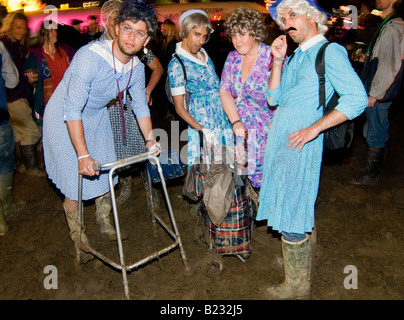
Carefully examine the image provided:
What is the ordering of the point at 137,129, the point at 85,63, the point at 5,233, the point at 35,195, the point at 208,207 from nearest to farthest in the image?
the point at 85,63
the point at 208,207
the point at 137,129
the point at 5,233
the point at 35,195

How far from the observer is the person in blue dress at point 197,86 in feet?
10.8

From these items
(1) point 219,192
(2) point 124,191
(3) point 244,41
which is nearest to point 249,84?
(3) point 244,41

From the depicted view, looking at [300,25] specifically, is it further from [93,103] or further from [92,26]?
[92,26]

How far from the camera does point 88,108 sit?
2834 millimetres

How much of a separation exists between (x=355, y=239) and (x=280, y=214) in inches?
62.9

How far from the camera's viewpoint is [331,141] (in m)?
2.55

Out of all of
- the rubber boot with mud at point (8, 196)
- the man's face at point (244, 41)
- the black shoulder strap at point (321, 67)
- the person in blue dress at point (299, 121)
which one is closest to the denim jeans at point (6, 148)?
the rubber boot with mud at point (8, 196)

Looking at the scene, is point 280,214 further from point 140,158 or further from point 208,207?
point 140,158

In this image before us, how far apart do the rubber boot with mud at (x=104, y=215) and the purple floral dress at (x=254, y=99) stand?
5.18ft

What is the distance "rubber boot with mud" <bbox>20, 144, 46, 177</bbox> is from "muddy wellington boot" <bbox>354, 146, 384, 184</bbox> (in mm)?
4869

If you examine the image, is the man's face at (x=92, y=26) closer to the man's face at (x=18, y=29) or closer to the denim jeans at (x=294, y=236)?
the man's face at (x=18, y=29)

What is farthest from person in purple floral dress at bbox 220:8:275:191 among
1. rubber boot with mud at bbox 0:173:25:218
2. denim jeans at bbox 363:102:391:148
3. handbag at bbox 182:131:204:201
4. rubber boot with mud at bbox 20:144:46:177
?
rubber boot with mud at bbox 20:144:46:177

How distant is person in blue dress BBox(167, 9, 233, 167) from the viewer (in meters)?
3.30

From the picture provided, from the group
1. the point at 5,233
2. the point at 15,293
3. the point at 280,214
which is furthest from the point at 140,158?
the point at 5,233
